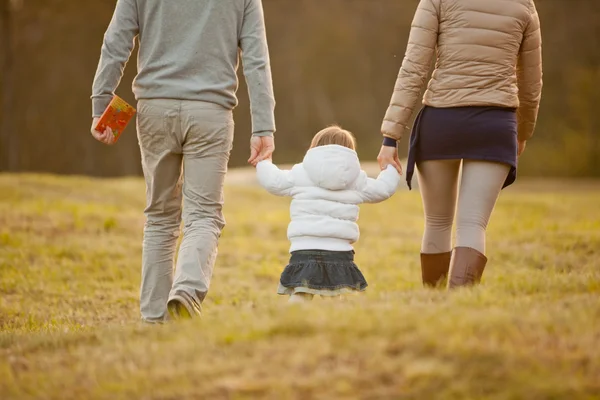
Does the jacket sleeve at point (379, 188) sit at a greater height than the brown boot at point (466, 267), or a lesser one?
greater

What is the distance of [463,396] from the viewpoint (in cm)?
282

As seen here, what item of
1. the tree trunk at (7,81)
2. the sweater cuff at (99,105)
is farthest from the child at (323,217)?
the tree trunk at (7,81)

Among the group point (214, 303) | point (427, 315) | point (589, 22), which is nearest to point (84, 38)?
point (589, 22)

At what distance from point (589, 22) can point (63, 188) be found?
24.7 metres

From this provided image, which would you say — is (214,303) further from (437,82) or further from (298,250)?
(437,82)

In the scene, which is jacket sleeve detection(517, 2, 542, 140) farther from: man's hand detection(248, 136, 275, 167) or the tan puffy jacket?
man's hand detection(248, 136, 275, 167)

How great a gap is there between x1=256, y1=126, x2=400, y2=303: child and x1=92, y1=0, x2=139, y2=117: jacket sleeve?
1.05 metres

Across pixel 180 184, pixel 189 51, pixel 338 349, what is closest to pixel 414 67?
pixel 189 51

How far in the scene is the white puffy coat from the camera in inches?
186

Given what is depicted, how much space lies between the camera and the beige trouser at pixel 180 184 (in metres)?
4.77

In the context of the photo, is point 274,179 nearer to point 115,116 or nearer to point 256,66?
point 256,66

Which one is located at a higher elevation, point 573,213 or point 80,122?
point 573,213

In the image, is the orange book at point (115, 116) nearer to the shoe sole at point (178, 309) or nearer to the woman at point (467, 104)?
the shoe sole at point (178, 309)

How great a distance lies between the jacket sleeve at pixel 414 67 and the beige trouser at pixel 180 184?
0.97 meters
